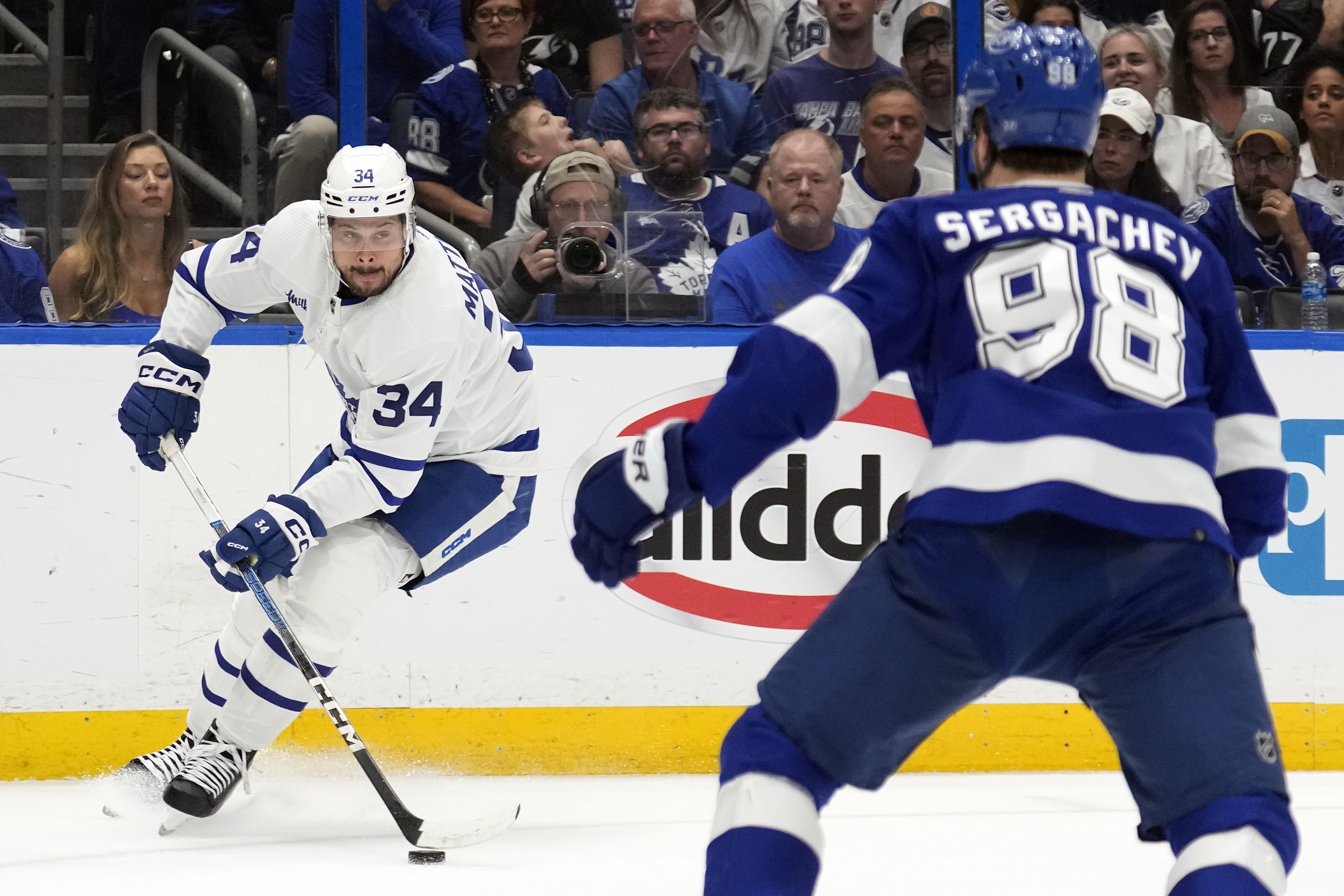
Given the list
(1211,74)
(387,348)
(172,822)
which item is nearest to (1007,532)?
(387,348)

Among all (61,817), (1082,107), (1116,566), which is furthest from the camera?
(61,817)

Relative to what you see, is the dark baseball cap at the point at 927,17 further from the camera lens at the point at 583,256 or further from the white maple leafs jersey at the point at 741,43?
the camera lens at the point at 583,256

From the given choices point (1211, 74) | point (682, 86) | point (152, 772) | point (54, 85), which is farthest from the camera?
point (1211, 74)

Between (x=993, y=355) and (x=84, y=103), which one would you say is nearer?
(x=993, y=355)

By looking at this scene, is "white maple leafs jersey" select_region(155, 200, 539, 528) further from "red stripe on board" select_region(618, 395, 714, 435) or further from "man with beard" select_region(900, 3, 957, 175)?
"man with beard" select_region(900, 3, 957, 175)

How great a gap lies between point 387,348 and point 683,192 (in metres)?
1.28

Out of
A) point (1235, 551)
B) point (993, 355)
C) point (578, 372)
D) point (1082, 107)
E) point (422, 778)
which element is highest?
point (1082, 107)

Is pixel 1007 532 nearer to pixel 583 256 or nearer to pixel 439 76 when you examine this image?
pixel 583 256

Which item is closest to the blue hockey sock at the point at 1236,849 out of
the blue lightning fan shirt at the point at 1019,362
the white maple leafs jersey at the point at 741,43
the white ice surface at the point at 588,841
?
the blue lightning fan shirt at the point at 1019,362

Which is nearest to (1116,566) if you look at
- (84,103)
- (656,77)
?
(656,77)

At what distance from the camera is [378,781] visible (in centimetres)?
304

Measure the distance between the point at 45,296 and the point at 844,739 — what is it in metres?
2.85

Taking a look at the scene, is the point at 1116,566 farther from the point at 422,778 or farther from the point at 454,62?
the point at 454,62

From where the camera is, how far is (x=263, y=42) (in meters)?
3.94
